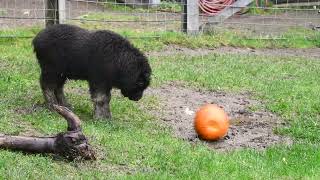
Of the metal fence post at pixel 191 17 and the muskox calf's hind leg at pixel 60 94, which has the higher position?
the metal fence post at pixel 191 17

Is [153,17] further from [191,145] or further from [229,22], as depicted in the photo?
[191,145]

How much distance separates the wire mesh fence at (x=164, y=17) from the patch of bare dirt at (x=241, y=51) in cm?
84

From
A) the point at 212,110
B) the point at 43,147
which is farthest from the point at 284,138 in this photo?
the point at 43,147

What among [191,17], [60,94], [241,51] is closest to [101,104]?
[60,94]

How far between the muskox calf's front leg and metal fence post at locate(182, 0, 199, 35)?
7.16 meters

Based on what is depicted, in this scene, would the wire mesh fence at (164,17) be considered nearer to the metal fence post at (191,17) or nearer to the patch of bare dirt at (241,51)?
the metal fence post at (191,17)

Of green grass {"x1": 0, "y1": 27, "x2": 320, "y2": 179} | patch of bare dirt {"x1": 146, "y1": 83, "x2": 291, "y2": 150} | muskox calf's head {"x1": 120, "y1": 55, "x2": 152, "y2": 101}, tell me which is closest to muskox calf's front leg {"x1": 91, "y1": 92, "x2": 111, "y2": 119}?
green grass {"x1": 0, "y1": 27, "x2": 320, "y2": 179}

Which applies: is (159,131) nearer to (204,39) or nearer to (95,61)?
(95,61)

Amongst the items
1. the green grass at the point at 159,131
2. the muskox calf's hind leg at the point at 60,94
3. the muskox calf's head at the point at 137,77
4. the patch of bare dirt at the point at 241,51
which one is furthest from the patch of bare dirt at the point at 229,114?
the patch of bare dirt at the point at 241,51

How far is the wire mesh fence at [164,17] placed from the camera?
561 inches

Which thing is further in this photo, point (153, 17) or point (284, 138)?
point (153, 17)

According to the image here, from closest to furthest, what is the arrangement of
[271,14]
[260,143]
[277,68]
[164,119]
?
1. [260,143]
2. [164,119]
3. [277,68]
4. [271,14]

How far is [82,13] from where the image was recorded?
15922 mm

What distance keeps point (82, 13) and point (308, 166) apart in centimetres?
1037
